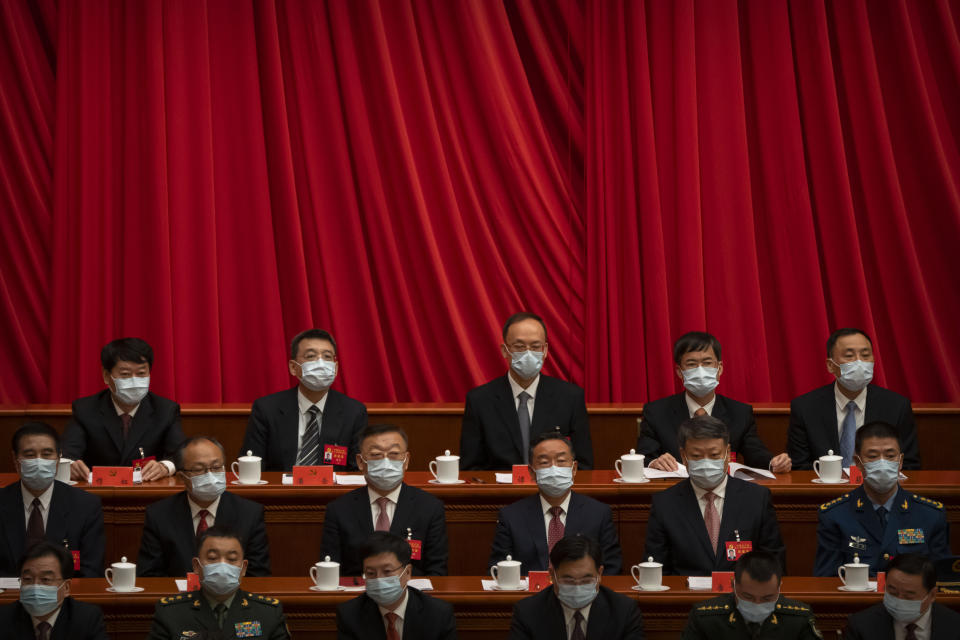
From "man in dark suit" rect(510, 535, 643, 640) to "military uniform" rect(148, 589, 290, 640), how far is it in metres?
0.70

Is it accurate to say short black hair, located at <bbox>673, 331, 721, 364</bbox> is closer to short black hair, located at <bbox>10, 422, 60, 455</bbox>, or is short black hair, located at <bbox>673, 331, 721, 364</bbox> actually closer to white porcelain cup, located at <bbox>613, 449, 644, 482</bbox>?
white porcelain cup, located at <bbox>613, 449, 644, 482</bbox>

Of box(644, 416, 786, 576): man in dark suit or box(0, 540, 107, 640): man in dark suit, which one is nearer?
box(0, 540, 107, 640): man in dark suit

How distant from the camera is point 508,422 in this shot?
523cm

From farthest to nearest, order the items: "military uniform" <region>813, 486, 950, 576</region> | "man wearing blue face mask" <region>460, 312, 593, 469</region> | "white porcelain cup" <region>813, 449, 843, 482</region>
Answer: "man wearing blue face mask" <region>460, 312, 593, 469</region>
"white porcelain cup" <region>813, 449, 843, 482</region>
"military uniform" <region>813, 486, 950, 576</region>

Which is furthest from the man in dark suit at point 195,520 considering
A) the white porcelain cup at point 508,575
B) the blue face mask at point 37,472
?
the white porcelain cup at point 508,575

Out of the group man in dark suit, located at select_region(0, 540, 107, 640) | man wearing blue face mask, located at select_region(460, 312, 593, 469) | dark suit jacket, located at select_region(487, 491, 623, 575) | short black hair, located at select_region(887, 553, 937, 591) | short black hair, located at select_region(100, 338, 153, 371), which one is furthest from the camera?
man wearing blue face mask, located at select_region(460, 312, 593, 469)

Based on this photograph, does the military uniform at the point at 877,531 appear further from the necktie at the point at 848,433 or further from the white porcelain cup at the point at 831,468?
the necktie at the point at 848,433

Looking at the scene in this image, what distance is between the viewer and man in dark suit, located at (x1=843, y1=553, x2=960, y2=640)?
3.61 m

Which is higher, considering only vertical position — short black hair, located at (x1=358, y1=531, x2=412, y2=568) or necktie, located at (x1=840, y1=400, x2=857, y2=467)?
necktie, located at (x1=840, y1=400, x2=857, y2=467)

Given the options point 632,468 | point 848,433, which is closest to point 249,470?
point 632,468

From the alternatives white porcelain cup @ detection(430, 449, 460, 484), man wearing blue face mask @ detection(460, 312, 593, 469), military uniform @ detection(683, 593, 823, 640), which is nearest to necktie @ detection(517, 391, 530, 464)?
man wearing blue face mask @ detection(460, 312, 593, 469)

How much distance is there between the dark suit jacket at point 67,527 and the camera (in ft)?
14.4

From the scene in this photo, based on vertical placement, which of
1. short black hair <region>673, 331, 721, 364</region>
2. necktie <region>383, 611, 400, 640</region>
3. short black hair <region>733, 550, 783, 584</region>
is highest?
short black hair <region>673, 331, 721, 364</region>

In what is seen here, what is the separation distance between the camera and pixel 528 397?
5.29 meters
